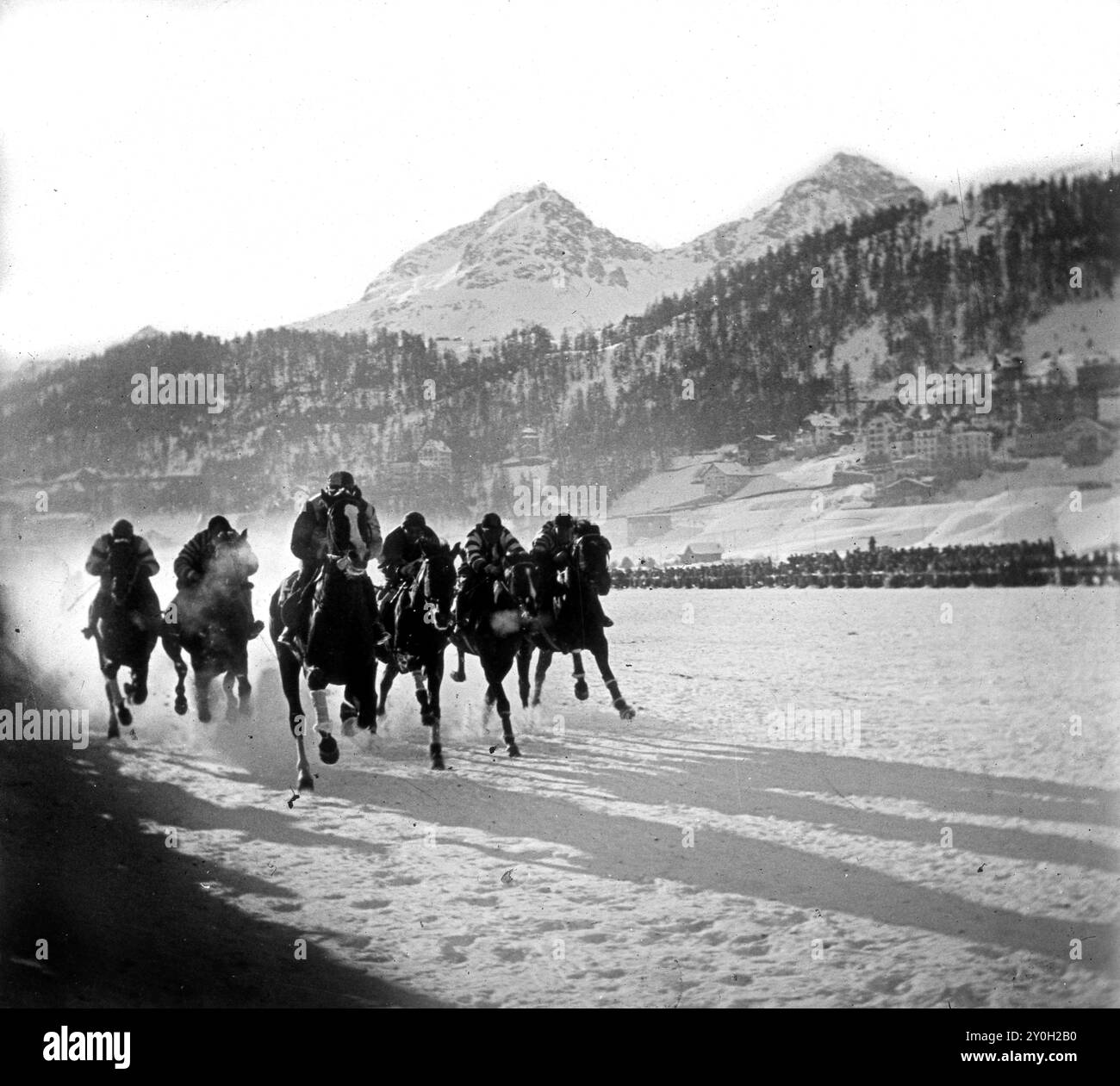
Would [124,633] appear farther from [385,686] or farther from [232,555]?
[385,686]

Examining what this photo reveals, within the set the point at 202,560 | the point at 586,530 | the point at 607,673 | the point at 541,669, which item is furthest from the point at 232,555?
the point at 607,673

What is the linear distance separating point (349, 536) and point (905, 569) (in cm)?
349

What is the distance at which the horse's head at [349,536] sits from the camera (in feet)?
17.3

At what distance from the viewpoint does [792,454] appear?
5.83m

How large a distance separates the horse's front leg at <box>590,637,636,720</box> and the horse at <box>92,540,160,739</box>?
3.03 m

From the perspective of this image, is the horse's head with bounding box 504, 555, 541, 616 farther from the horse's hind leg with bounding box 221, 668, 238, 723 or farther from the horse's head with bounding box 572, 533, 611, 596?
the horse's hind leg with bounding box 221, 668, 238, 723

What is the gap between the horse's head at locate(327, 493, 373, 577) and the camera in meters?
5.26

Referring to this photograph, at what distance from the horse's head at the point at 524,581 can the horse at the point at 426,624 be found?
1.38 ft

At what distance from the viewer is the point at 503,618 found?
6.21 meters

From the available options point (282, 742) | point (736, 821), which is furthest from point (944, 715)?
point (282, 742)
